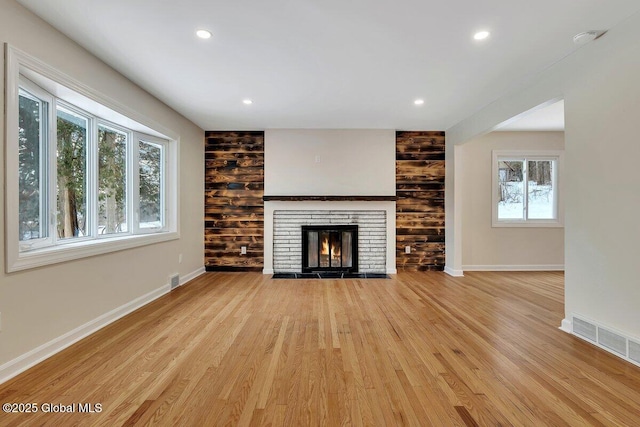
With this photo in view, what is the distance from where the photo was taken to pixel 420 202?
540cm

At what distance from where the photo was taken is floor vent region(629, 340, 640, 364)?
212cm

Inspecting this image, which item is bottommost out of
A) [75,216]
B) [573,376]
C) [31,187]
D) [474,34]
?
[573,376]

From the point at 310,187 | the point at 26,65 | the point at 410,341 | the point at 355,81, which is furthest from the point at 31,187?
the point at 310,187

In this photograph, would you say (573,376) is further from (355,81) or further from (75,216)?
(75,216)

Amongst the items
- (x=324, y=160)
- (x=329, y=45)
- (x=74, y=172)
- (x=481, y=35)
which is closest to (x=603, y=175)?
(x=481, y=35)

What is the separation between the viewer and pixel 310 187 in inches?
207

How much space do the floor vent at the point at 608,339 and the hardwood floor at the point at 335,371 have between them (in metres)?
0.09

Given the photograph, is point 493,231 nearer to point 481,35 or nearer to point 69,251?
point 481,35

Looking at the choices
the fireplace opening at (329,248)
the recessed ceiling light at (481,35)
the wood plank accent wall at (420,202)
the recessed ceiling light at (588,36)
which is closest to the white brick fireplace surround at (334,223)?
the fireplace opening at (329,248)

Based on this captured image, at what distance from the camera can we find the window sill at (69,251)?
2062 mm

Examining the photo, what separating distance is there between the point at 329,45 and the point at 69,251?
2693mm

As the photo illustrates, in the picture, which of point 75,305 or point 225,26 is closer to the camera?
point 225,26

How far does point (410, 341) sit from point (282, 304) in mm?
1561

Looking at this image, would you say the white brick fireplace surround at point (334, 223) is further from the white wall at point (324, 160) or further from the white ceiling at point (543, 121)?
the white ceiling at point (543, 121)
